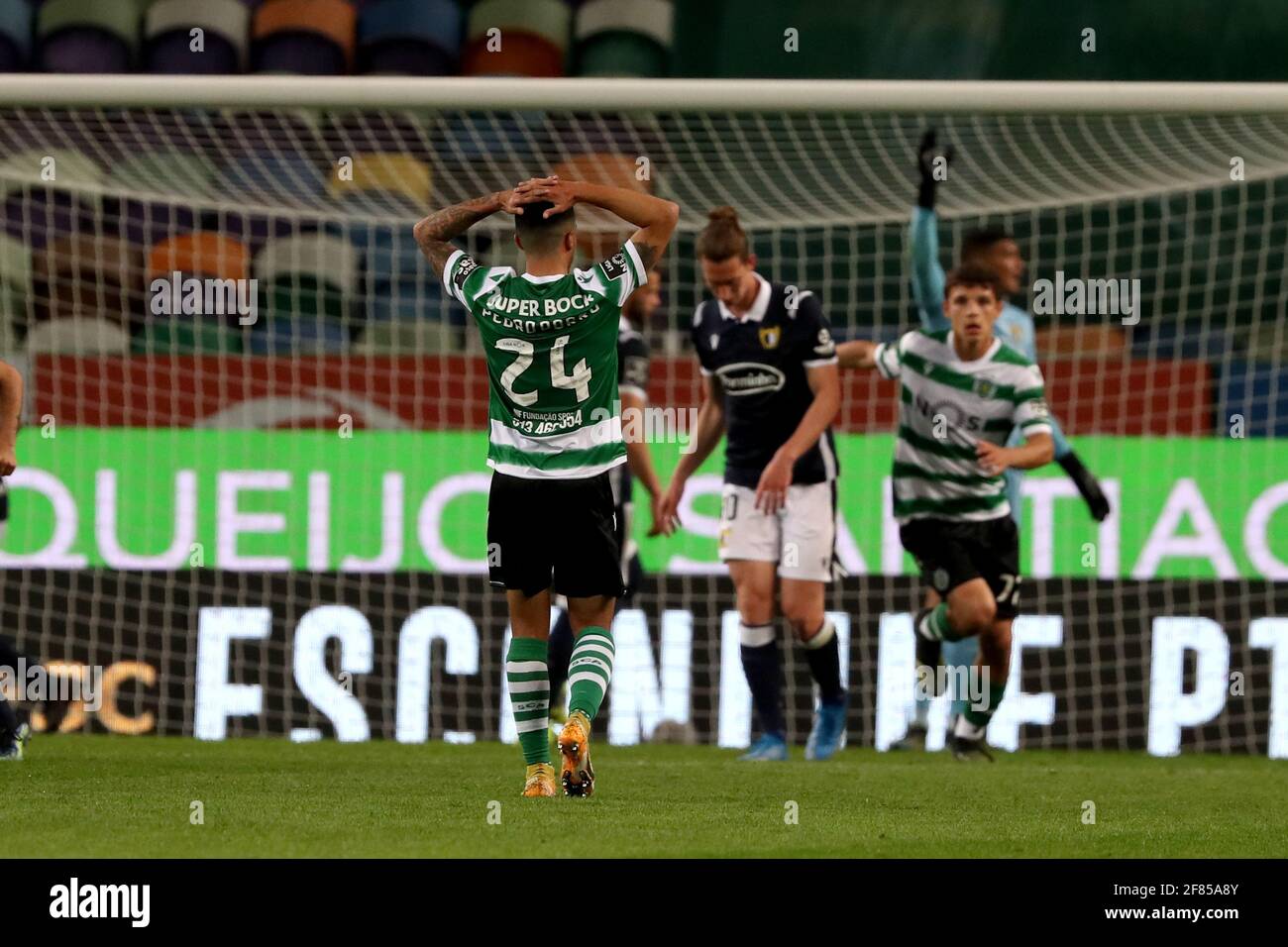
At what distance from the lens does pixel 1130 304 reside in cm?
1088

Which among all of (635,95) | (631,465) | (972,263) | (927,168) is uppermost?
(635,95)

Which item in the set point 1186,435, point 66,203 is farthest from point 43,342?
point 1186,435

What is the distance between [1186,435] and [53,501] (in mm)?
5129

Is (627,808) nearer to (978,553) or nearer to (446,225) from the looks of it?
(446,225)

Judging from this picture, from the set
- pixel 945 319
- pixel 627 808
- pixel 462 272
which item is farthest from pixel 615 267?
pixel 945 319

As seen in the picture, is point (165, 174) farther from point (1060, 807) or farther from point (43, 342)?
point (1060, 807)

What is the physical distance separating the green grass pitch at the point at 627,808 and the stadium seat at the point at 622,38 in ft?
23.6

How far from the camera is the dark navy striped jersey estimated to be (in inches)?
303

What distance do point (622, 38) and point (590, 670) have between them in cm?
920

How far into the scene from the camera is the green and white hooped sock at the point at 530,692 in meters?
5.69

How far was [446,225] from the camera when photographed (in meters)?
5.73

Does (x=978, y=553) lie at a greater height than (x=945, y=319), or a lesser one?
lesser

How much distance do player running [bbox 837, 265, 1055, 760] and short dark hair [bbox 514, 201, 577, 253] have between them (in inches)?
101

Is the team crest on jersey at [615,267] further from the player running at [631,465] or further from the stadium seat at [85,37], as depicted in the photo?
the stadium seat at [85,37]
